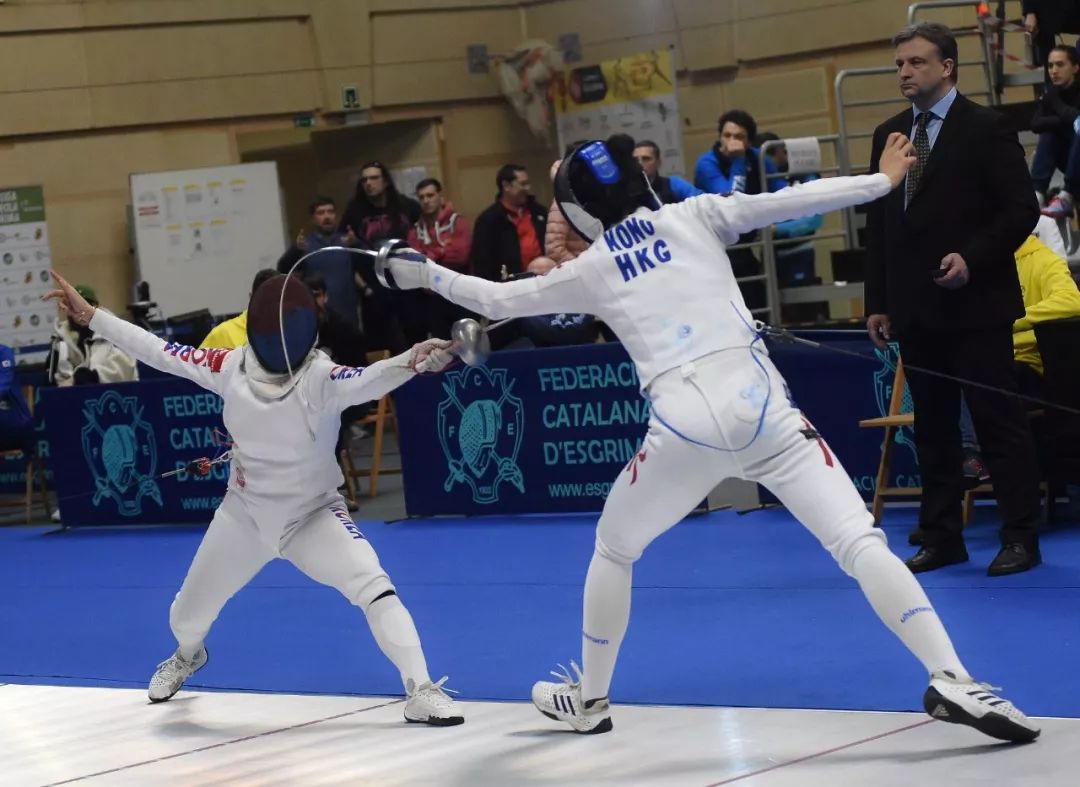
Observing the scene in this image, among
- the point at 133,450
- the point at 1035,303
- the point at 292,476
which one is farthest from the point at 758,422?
the point at 133,450

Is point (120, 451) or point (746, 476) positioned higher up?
point (746, 476)

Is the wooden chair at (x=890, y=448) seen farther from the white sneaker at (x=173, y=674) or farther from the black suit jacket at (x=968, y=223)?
the white sneaker at (x=173, y=674)

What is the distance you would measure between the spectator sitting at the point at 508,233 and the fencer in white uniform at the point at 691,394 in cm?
585


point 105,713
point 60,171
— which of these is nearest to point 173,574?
point 105,713

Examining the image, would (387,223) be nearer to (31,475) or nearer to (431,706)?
(31,475)

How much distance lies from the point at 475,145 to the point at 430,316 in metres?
6.30

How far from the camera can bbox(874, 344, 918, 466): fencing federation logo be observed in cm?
773

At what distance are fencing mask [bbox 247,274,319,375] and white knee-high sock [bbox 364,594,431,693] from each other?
80 centimetres

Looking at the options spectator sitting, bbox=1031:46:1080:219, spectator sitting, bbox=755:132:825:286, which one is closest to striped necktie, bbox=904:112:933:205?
spectator sitting, bbox=1031:46:1080:219

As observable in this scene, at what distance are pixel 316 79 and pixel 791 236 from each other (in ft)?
23.6

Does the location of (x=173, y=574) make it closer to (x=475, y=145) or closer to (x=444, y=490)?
(x=444, y=490)

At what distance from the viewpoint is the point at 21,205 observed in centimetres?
1473

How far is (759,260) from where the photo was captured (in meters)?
10.9

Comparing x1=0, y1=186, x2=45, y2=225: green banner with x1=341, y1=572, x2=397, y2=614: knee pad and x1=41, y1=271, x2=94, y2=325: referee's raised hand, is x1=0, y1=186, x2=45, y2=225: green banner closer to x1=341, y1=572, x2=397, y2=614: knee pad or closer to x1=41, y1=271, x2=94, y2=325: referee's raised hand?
x1=41, y1=271, x2=94, y2=325: referee's raised hand
